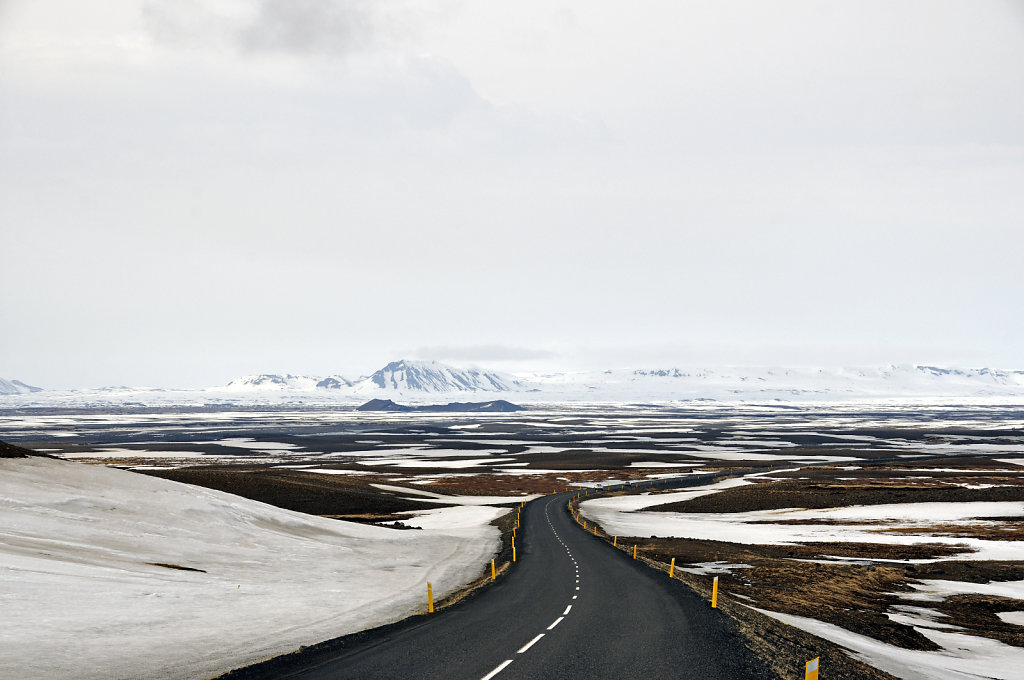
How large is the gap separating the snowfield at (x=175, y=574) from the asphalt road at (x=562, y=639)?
9.66 feet

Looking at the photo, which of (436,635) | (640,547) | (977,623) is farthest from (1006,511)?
(436,635)

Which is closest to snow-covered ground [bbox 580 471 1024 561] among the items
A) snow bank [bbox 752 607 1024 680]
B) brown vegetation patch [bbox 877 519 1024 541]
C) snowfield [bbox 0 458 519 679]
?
brown vegetation patch [bbox 877 519 1024 541]

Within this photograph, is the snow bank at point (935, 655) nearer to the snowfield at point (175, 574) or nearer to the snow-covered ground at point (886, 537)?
the snow-covered ground at point (886, 537)

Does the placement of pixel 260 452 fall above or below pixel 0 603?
below

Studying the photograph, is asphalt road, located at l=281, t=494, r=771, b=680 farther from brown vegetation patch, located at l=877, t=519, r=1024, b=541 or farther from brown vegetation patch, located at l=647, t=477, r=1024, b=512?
brown vegetation patch, located at l=647, t=477, r=1024, b=512

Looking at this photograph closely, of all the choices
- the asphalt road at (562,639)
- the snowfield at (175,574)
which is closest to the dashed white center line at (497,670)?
the asphalt road at (562,639)

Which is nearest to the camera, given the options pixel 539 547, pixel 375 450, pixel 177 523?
pixel 177 523

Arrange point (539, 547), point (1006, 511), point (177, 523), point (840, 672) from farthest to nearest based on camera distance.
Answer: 1. point (1006, 511)
2. point (539, 547)
3. point (177, 523)
4. point (840, 672)

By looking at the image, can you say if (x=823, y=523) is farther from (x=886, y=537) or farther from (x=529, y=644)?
(x=529, y=644)

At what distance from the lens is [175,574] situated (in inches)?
1228

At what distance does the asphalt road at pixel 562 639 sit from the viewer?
1783cm

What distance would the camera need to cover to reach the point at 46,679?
16.5m

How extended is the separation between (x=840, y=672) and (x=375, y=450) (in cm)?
18397

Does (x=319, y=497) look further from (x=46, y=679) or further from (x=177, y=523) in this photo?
(x=46, y=679)
